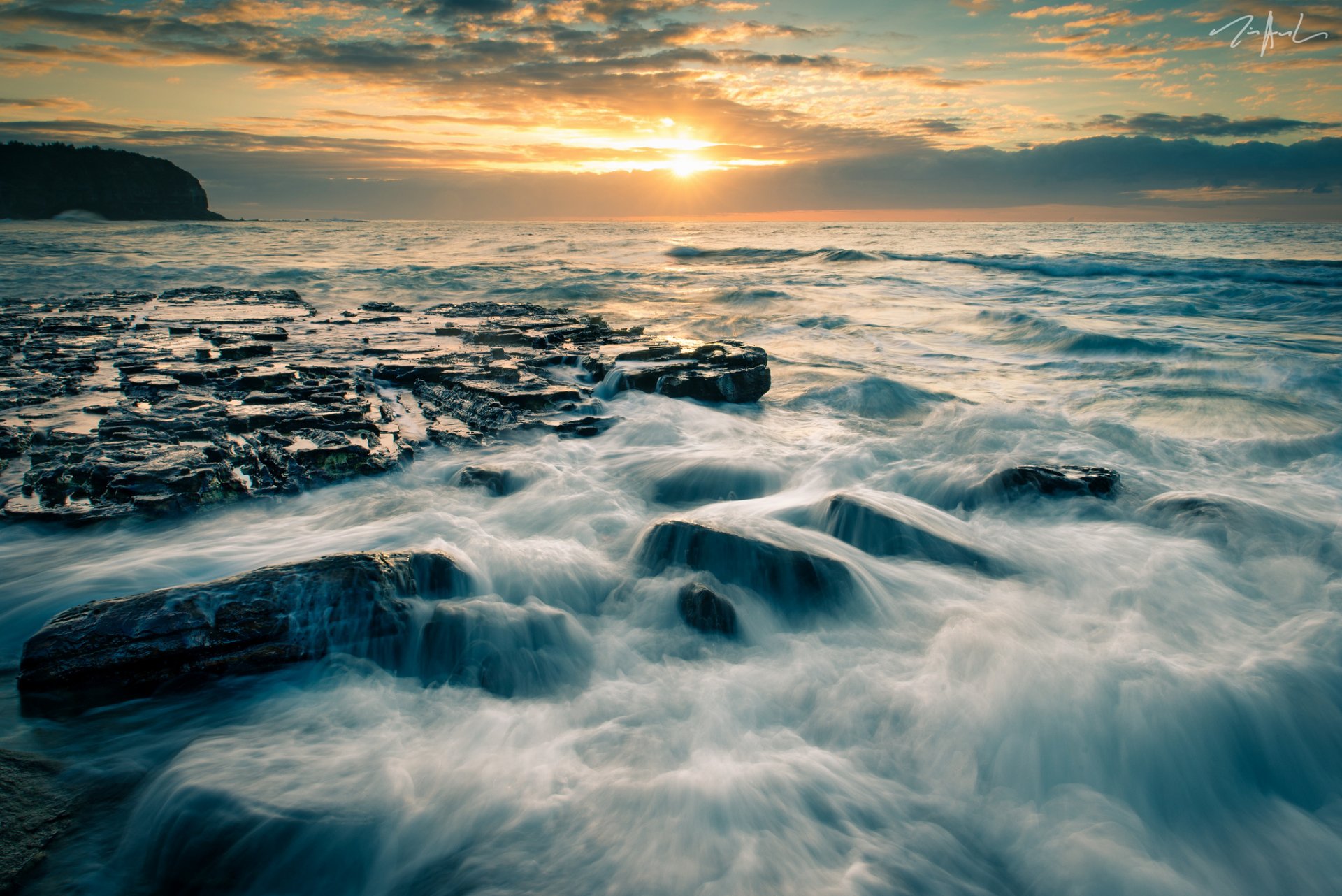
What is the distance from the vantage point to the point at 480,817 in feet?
9.80

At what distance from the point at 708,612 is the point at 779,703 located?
29.3 inches

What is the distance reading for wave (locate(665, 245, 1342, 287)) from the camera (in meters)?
22.6

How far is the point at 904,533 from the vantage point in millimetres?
5477

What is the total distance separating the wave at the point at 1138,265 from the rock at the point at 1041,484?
865 inches

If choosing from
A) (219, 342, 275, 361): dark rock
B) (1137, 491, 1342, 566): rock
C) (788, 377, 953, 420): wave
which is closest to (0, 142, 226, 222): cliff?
(219, 342, 275, 361): dark rock

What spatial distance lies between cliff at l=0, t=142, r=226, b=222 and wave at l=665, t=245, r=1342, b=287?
10037 centimetres

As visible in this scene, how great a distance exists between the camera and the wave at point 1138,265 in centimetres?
2262

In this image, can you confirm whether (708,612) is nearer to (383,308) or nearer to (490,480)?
(490,480)

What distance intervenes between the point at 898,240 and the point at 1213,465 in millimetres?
52102

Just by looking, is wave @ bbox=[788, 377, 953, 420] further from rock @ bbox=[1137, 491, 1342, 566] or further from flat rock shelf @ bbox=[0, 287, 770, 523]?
rock @ bbox=[1137, 491, 1342, 566]

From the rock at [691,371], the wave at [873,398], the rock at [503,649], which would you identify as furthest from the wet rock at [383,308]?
the rock at [503,649]

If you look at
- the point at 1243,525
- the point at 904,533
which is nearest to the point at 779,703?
the point at 904,533

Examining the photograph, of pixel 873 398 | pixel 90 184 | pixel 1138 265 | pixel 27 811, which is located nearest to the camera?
pixel 27 811

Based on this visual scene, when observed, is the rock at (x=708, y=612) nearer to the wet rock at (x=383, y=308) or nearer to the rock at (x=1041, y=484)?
the rock at (x=1041, y=484)
